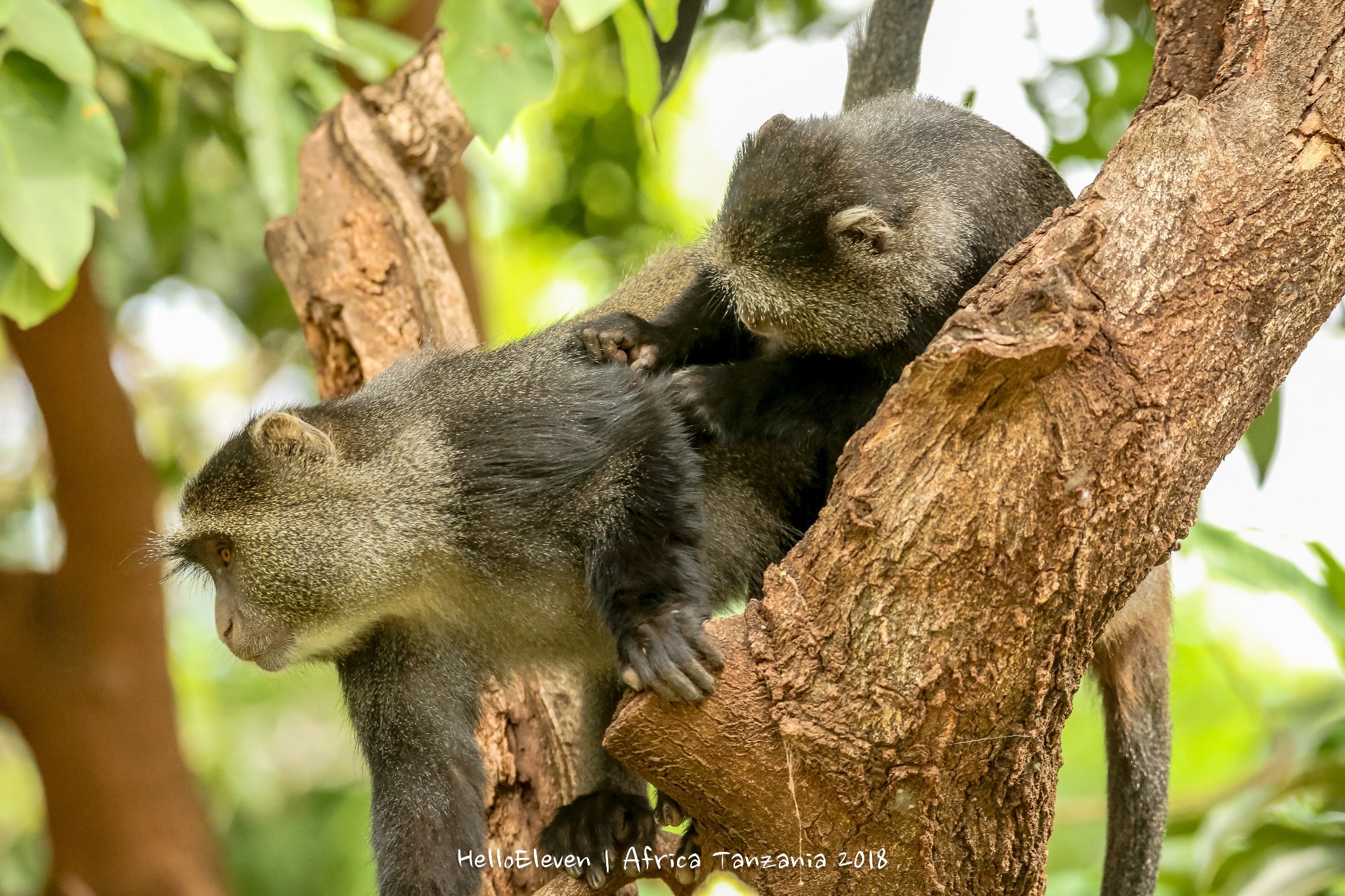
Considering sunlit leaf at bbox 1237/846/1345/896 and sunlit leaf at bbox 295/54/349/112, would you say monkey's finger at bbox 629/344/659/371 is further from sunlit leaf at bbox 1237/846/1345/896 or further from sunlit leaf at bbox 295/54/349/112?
sunlit leaf at bbox 1237/846/1345/896

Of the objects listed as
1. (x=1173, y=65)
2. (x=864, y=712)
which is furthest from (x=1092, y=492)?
(x=1173, y=65)

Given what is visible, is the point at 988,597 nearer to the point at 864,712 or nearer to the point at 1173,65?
the point at 864,712

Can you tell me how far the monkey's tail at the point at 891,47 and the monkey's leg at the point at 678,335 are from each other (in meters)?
1.12

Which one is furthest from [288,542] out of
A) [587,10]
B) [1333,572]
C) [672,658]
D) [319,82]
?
[1333,572]

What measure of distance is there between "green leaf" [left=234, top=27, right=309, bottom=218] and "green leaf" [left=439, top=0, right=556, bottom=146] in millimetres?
1216

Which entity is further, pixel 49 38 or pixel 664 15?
pixel 664 15

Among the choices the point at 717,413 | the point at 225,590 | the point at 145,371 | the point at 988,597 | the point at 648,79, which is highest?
the point at 145,371

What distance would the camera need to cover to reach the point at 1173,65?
2.75 m

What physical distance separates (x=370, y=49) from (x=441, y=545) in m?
2.53

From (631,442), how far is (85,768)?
4278 mm

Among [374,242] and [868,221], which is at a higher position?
[374,242]

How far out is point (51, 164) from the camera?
10.9 feet

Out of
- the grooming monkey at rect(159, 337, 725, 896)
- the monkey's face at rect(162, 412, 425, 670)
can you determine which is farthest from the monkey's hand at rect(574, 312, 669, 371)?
the monkey's face at rect(162, 412, 425, 670)

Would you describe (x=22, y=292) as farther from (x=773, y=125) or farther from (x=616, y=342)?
(x=773, y=125)
